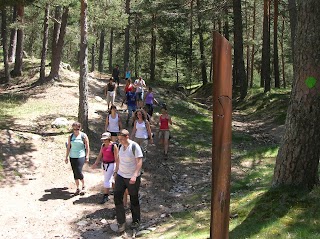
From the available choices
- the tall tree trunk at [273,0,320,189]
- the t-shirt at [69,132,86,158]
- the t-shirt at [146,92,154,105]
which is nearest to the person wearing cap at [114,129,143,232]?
the t-shirt at [69,132,86,158]

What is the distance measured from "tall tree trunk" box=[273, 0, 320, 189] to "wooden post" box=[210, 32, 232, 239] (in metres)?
3.33

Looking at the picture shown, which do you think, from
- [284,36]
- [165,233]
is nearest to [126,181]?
[165,233]

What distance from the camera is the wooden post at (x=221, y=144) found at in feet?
11.1

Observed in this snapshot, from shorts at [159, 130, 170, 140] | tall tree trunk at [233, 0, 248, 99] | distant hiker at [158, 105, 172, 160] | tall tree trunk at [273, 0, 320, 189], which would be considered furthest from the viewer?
tall tree trunk at [233, 0, 248, 99]

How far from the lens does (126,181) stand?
7539 mm

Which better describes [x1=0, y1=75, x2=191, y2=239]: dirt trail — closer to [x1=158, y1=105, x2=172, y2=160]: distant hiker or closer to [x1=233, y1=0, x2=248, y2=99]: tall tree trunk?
[x1=158, y1=105, x2=172, y2=160]: distant hiker

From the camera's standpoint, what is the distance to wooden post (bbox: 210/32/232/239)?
3.39 metres

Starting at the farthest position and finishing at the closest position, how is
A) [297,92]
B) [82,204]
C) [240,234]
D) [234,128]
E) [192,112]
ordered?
[192,112] < [234,128] < [82,204] < [297,92] < [240,234]

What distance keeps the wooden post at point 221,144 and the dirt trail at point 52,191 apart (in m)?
4.67

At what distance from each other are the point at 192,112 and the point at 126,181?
15.6 metres

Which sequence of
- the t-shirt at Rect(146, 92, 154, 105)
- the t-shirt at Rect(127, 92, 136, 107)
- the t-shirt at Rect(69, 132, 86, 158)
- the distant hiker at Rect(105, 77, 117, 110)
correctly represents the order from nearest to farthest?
the t-shirt at Rect(69, 132, 86, 158) < the t-shirt at Rect(127, 92, 136, 107) < the t-shirt at Rect(146, 92, 154, 105) < the distant hiker at Rect(105, 77, 117, 110)

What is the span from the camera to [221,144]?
3.44 meters

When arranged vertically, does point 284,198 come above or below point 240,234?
above

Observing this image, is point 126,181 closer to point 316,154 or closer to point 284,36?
point 316,154
